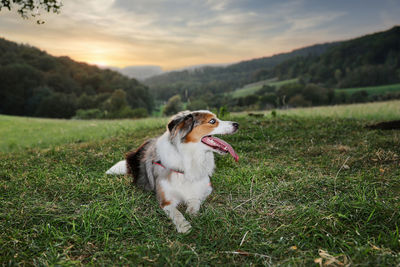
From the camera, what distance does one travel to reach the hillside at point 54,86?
54094 mm

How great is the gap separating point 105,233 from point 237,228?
1490mm

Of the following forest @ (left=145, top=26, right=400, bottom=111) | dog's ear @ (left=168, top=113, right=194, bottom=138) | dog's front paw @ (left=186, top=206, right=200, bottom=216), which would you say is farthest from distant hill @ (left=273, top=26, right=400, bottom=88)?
dog's front paw @ (left=186, top=206, right=200, bottom=216)

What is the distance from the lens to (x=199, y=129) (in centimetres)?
371

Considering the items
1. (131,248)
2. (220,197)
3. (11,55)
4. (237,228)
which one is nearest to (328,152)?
(220,197)

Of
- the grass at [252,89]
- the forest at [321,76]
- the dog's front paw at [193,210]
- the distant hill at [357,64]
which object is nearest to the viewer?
the dog's front paw at [193,210]

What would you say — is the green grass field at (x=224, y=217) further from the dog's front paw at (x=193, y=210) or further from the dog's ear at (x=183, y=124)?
the dog's ear at (x=183, y=124)

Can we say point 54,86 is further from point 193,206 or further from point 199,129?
point 193,206

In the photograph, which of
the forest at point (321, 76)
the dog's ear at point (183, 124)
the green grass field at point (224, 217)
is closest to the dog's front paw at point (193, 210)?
the green grass field at point (224, 217)

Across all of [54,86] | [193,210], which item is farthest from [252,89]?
[193,210]

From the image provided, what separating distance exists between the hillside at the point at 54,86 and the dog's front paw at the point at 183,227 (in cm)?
5275

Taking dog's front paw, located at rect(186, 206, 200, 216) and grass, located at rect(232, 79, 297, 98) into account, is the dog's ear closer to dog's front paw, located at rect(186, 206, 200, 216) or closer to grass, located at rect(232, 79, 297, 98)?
dog's front paw, located at rect(186, 206, 200, 216)

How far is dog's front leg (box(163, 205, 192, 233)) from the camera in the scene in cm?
306

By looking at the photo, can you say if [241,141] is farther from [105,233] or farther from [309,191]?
[105,233]

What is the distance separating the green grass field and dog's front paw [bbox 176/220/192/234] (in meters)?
0.09
